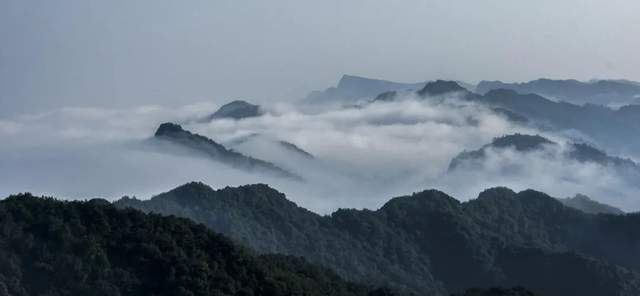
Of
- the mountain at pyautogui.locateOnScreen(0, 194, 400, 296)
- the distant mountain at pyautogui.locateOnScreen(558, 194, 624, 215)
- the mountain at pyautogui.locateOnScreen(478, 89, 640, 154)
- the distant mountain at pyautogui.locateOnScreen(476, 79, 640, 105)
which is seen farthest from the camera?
the distant mountain at pyautogui.locateOnScreen(476, 79, 640, 105)

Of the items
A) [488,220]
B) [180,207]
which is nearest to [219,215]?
[180,207]

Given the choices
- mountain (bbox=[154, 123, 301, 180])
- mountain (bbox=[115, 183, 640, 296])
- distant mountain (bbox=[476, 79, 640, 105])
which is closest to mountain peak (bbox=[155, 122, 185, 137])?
mountain (bbox=[154, 123, 301, 180])

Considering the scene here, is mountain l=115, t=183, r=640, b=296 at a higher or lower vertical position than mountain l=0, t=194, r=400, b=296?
higher

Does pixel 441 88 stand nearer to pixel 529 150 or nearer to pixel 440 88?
pixel 440 88

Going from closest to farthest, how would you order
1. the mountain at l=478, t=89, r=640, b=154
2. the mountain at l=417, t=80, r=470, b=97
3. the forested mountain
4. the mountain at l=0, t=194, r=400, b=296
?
the mountain at l=0, t=194, r=400, b=296
the forested mountain
the mountain at l=478, t=89, r=640, b=154
the mountain at l=417, t=80, r=470, b=97

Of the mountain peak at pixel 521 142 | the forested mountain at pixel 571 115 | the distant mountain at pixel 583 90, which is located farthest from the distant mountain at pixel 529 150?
the distant mountain at pixel 583 90

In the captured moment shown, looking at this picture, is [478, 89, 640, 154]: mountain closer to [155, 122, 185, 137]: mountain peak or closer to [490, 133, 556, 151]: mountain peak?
[490, 133, 556, 151]: mountain peak
